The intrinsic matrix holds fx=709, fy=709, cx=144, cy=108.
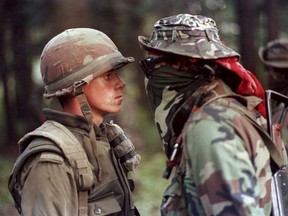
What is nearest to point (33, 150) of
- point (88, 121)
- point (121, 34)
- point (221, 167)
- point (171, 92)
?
Answer: point (88, 121)

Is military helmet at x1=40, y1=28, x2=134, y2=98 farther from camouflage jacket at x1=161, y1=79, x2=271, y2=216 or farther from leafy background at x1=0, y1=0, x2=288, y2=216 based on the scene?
leafy background at x1=0, y1=0, x2=288, y2=216

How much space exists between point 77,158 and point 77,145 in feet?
0.27

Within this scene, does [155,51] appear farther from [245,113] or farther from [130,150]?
[130,150]

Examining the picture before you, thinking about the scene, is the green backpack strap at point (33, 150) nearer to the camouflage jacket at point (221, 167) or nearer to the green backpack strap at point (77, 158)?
the green backpack strap at point (77, 158)

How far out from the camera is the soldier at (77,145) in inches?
145

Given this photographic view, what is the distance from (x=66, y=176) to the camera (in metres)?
3.69

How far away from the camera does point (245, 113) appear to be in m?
3.24

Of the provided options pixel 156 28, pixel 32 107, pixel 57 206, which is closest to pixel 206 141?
pixel 156 28

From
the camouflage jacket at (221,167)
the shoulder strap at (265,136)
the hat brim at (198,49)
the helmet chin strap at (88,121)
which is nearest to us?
the camouflage jacket at (221,167)

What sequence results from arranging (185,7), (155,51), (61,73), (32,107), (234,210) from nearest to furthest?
(234,210), (155,51), (61,73), (185,7), (32,107)

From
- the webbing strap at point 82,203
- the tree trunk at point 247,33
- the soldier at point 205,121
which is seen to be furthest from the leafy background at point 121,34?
the soldier at point 205,121

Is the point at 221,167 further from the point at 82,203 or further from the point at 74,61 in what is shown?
the point at 74,61

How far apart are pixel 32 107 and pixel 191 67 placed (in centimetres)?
980

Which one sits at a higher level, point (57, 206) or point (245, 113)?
point (245, 113)
